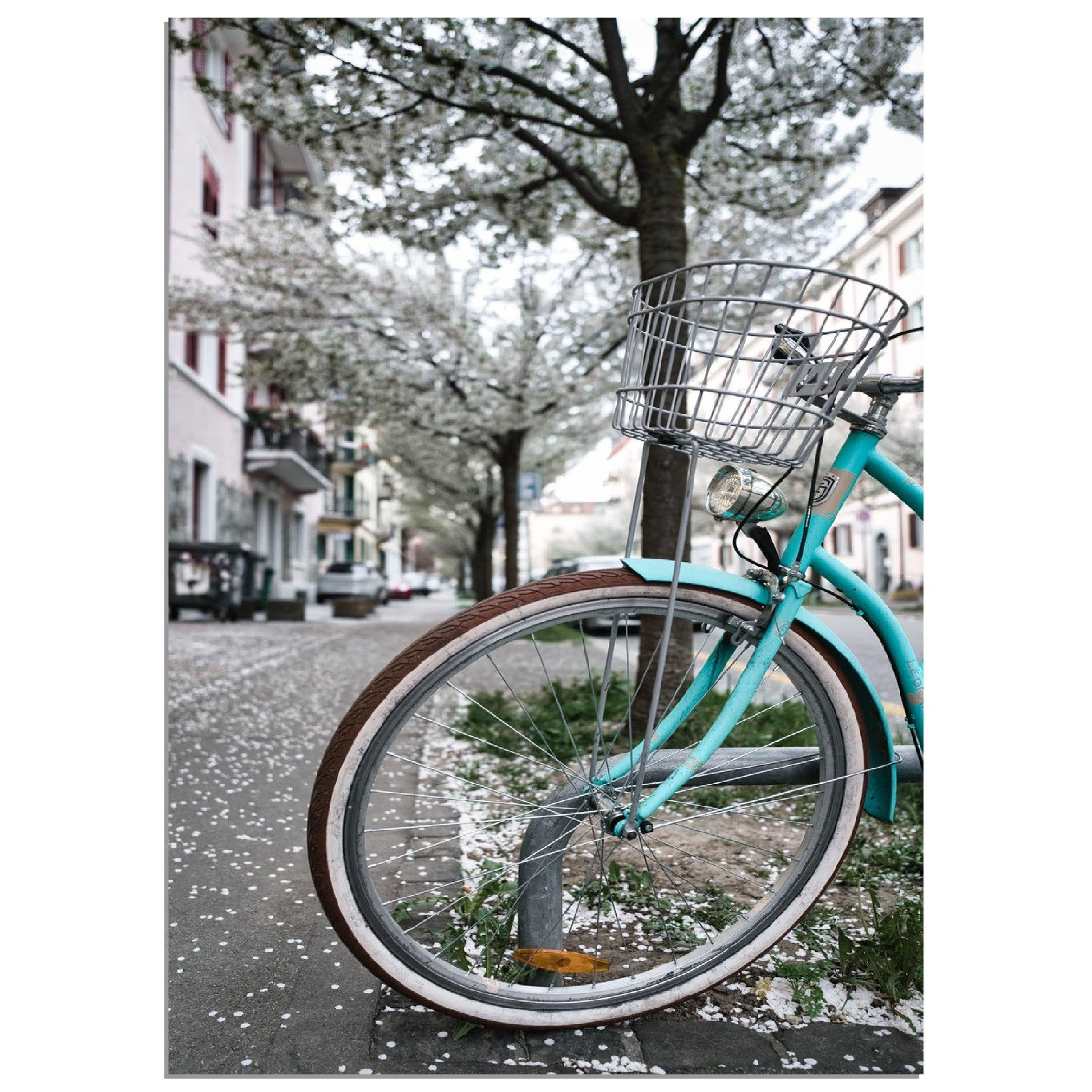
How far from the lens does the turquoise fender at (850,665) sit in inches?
59.2

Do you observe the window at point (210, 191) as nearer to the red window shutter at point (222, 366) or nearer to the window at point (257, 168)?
the window at point (257, 168)

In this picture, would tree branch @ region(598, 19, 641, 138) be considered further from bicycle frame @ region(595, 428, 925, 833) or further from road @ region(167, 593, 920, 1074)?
bicycle frame @ region(595, 428, 925, 833)

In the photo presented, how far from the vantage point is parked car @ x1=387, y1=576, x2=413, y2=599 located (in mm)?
32469

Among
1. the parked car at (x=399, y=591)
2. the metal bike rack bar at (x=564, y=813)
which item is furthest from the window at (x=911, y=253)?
the parked car at (x=399, y=591)

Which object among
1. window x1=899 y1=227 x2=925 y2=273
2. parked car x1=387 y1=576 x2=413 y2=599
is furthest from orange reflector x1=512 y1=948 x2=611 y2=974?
parked car x1=387 y1=576 x2=413 y2=599

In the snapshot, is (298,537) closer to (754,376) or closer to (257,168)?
(257,168)

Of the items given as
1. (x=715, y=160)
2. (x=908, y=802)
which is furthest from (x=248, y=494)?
(x=908, y=802)

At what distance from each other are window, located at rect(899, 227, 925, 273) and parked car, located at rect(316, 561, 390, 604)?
787 inches

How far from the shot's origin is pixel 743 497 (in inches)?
60.4
